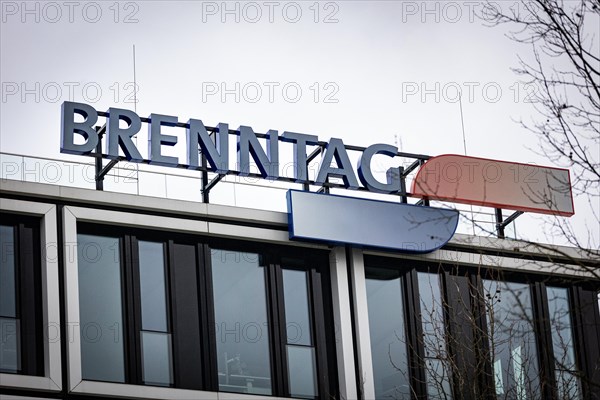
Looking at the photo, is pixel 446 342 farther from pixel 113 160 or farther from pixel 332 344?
pixel 113 160

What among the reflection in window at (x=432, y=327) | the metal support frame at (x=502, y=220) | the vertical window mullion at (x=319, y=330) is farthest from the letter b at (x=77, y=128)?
the metal support frame at (x=502, y=220)

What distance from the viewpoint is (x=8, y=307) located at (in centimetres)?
2530

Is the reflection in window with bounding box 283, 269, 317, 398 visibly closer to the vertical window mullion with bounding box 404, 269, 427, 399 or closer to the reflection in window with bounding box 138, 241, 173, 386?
the vertical window mullion with bounding box 404, 269, 427, 399

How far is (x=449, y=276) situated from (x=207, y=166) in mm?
6825

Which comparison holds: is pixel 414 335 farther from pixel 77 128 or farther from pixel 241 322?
pixel 77 128

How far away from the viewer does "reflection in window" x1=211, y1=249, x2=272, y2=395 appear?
27.2 m

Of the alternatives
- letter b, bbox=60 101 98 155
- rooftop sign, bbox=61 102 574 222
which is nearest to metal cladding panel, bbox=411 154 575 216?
rooftop sign, bbox=61 102 574 222

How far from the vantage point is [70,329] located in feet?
83.0

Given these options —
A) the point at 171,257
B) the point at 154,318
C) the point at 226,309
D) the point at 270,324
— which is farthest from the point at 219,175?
the point at 154,318

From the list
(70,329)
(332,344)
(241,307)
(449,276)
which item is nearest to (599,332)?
(449,276)

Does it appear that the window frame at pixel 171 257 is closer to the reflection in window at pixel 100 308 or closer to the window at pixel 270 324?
the window at pixel 270 324

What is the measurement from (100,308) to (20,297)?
5.74ft

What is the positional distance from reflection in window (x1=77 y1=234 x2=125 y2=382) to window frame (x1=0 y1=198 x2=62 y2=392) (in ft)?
2.10

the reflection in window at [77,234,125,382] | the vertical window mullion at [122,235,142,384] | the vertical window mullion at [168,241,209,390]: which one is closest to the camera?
the reflection in window at [77,234,125,382]
